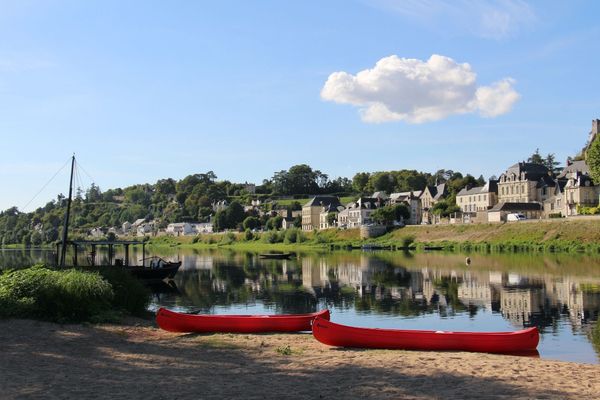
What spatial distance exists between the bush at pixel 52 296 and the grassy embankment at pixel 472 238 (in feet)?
227

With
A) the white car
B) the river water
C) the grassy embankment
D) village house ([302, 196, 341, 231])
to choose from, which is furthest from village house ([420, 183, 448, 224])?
the river water

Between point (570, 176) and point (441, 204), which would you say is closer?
point (570, 176)

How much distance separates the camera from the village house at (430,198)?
15412 centimetres

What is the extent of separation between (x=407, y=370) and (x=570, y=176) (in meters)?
118

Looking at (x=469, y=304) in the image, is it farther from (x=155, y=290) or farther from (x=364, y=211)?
(x=364, y=211)

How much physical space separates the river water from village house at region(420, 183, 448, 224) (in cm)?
8494

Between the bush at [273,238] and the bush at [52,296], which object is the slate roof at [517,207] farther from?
the bush at [52,296]

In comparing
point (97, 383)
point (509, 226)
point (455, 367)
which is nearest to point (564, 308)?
point (455, 367)

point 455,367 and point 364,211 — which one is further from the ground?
point 364,211

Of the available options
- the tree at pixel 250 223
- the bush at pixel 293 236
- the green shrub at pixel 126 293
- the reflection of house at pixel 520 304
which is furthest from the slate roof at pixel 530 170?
the green shrub at pixel 126 293

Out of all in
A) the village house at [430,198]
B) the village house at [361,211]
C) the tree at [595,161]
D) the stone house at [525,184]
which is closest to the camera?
the tree at [595,161]

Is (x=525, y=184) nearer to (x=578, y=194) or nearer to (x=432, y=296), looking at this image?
(x=578, y=194)

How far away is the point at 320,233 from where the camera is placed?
472ft

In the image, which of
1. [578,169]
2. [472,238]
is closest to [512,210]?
[472,238]
